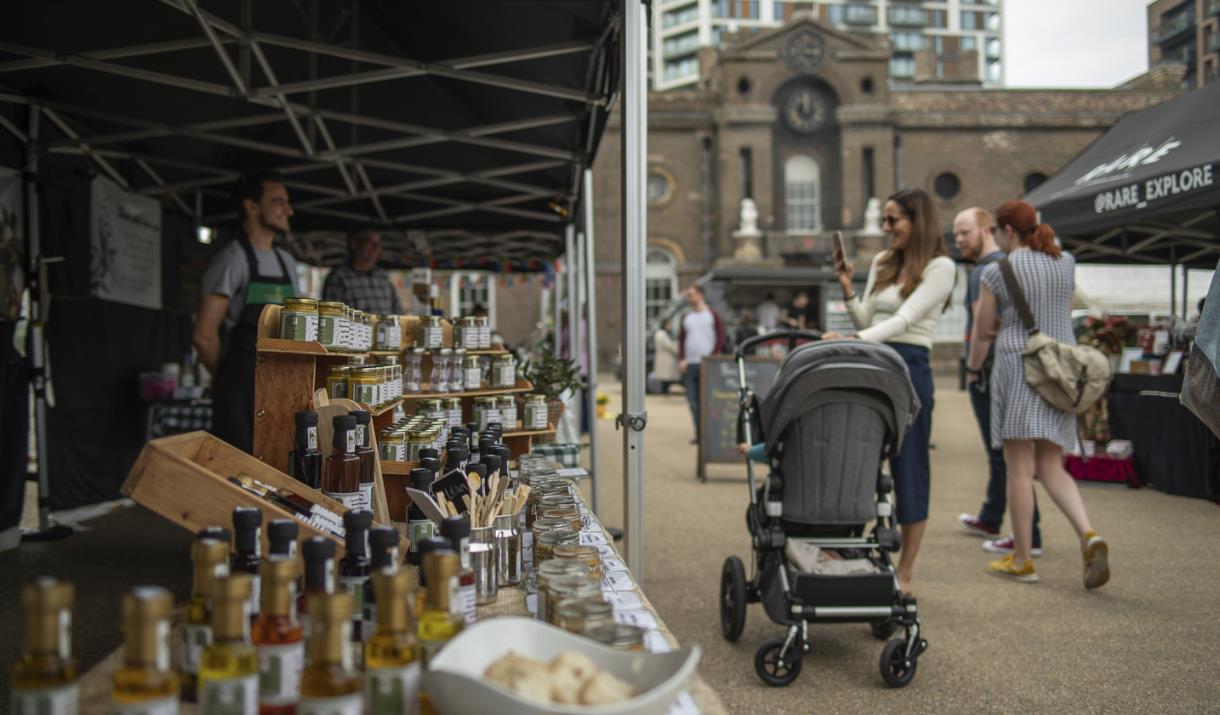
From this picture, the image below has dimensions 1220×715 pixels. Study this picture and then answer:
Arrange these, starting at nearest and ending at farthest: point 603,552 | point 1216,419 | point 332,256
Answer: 1. point 603,552
2. point 1216,419
3. point 332,256

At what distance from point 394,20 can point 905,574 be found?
A: 12.7ft

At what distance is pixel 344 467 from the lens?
2.12 meters

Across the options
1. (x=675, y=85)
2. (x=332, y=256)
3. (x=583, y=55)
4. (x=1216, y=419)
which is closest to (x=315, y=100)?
(x=583, y=55)

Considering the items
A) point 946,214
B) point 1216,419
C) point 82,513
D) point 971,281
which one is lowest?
point 82,513

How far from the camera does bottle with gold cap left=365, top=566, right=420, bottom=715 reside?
120 centimetres

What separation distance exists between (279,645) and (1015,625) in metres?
3.67

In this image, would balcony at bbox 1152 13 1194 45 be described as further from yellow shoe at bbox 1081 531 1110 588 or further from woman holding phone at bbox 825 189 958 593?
yellow shoe at bbox 1081 531 1110 588

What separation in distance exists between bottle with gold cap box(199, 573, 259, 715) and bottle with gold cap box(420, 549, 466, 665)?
25 centimetres

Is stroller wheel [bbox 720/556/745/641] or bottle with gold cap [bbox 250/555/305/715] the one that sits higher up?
bottle with gold cap [bbox 250/555/305/715]

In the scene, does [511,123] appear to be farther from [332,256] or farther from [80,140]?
[332,256]

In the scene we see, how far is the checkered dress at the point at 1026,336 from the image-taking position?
4.43 meters

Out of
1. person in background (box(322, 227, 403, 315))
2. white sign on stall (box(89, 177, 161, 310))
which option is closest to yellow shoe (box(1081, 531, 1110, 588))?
person in background (box(322, 227, 403, 315))

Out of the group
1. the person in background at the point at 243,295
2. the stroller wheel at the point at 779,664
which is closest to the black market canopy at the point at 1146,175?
the stroller wheel at the point at 779,664

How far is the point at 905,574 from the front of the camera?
416cm
